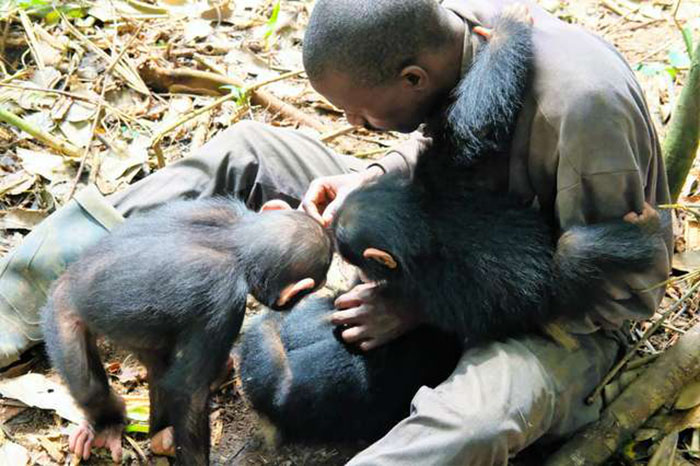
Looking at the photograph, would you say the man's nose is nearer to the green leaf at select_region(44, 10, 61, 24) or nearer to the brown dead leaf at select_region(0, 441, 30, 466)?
the brown dead leaf at select_region(0, 441, 30, 466)

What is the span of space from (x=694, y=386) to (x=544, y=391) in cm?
88

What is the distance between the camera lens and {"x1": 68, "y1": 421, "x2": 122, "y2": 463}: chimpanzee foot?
373cm

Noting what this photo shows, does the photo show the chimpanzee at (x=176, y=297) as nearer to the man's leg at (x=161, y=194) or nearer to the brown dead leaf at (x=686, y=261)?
the man's leg at (x=161, y=194)

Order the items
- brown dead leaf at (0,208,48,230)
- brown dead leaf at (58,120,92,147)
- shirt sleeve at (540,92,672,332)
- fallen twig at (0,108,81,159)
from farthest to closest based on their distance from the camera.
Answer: brown dead leaf at (58,120,92,147)
fallen twig at (0,108,81,159)
brown dead leaf at (0,208,48,230)
shirt sleeve at (540,92,672,332)

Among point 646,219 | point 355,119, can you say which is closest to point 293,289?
point 355,119

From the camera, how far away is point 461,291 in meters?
3.43

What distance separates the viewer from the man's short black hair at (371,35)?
3188 mm

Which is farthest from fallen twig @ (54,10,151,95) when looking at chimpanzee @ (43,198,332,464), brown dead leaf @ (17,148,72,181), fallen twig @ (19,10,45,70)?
chimpanzee @ (43,198,332,464)

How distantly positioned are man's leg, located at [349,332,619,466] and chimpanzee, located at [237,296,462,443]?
1.15ft

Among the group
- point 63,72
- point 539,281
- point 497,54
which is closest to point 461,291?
point 539,281

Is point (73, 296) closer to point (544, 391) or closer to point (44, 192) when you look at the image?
point (44, 192)

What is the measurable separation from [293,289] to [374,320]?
0.40 metres

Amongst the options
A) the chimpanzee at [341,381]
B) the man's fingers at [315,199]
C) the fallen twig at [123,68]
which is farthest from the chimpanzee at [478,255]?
the fallen twig at [123,68]

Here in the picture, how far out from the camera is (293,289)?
140 inches
